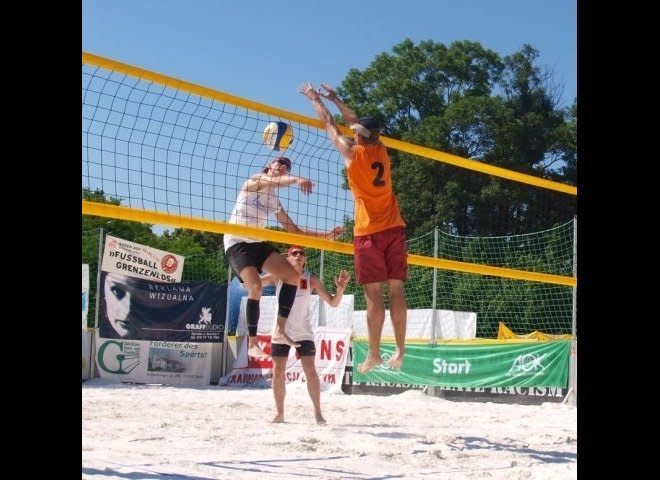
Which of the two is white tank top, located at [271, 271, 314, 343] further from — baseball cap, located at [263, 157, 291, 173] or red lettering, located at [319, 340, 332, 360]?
red lettering, located at [319, 340, 332, 360]

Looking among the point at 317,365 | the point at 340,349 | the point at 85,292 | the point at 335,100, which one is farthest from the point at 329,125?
the point at 85,292

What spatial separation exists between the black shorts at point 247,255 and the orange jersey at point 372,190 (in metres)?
0.84

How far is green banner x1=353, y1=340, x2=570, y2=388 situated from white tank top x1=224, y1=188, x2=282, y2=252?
4.84 meters

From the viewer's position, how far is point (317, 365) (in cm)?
1181

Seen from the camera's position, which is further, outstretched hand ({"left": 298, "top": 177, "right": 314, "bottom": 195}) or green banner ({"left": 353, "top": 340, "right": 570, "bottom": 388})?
green banner ({"left": 353, "top": 340, "right": 570, "bottom": 388})

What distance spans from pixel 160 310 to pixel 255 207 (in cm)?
760

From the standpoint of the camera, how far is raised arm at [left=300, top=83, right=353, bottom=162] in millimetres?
5234

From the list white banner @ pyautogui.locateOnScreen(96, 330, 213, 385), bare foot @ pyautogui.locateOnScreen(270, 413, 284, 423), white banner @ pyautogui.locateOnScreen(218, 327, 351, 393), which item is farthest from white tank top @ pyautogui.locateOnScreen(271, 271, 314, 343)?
white banner @ pyautogui.locateOnScreen(96, 330, 213, 385)

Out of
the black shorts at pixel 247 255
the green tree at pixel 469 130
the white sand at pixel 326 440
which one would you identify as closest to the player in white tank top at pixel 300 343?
the white sand at pixel 326 440

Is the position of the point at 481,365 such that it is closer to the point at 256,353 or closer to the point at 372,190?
the point at 256,353
